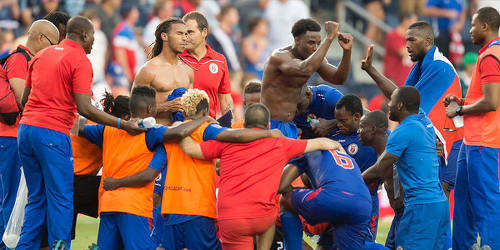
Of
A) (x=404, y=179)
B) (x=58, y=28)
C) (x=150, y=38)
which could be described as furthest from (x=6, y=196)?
(x=150, y=38)

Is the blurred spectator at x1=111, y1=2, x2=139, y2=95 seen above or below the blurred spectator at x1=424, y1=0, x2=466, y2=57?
below

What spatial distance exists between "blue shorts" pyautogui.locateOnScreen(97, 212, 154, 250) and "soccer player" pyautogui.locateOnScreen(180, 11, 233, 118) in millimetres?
2487

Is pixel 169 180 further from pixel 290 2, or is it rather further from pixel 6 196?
pixel 290 2

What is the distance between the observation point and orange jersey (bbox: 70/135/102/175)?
293 inches

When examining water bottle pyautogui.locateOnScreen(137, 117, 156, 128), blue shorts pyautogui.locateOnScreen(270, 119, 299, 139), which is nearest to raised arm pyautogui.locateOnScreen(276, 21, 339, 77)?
blue shorts pyautogui.locateOnScreen(270, 119, 299, 139)

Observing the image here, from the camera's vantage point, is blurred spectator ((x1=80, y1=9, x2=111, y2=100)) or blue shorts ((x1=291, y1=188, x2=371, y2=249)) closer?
blue shorts ((x1=291, y1=188, x2=371, y2=249))

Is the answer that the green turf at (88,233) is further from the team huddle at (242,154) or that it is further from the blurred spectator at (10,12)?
the blurred spectator at (10,12)

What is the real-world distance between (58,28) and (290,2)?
9013 mm

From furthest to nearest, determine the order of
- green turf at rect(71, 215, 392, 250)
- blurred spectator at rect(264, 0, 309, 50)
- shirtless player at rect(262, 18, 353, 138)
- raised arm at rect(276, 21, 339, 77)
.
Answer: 1. blurred spectator at rect(264, 0, 309, 50)
2. green turf at rect(71, 215, 392, 250)
3. shirtless player at rect(262, 18, 353, 138)
4. raised arm at rect(276, 21, 339, 77)

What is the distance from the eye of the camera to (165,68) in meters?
7.95

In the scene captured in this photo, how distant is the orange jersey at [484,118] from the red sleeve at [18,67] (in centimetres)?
441

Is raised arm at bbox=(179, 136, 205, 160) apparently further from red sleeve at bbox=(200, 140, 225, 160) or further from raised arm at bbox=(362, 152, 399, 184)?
raised arm at bbox=(362, 152, 399, 184)

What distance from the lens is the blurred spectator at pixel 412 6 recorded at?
1756 centimetres

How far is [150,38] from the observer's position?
611 inches
